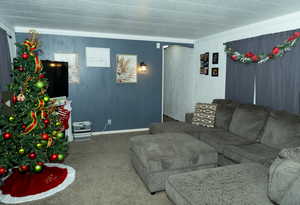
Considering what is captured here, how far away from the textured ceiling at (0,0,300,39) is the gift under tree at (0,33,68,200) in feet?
2.55

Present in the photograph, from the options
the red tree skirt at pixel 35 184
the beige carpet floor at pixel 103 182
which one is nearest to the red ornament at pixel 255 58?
the beige carpet floor at pixel 103 182

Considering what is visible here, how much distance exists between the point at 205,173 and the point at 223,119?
2.02 metres

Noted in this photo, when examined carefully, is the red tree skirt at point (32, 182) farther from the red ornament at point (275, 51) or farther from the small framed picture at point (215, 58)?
the small framed picture at point (215, 58)

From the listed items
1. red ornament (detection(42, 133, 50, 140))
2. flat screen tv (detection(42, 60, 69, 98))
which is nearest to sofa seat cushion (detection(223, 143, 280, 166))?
red ornament (detection(42, 133, 50, 140))

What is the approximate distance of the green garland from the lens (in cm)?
296

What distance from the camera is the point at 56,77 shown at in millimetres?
3775

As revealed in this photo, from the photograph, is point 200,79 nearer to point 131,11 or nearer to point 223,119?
point 223,119

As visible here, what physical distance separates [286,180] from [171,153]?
1330mm

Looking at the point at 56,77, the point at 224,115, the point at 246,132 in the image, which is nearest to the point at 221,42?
the point at 224,115

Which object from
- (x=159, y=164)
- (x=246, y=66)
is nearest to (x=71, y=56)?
(x=159, y=164)

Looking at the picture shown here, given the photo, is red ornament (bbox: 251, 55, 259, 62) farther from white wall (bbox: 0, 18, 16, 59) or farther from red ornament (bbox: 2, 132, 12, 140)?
white wall (bbox: 0, 18, 16, 59)

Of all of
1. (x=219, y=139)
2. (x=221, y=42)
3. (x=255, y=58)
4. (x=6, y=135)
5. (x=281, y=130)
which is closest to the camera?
(x=6, y=135)

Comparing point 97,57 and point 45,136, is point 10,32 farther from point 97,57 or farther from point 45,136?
point 45,136

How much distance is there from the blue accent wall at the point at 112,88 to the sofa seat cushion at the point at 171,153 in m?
2.26
